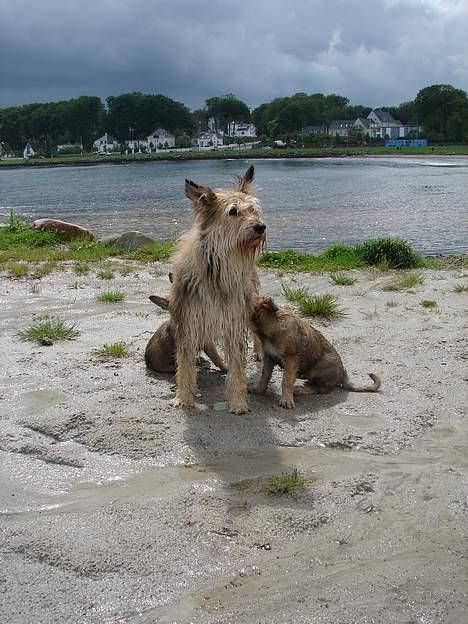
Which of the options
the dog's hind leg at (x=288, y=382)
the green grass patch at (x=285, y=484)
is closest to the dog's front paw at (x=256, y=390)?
the dog's hind leg at (x=288, y=382)

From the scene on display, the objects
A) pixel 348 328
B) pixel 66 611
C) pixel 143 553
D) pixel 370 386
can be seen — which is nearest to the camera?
pixel 66 611

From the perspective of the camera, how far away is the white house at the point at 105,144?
177 m

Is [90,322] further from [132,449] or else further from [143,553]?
[143,553]

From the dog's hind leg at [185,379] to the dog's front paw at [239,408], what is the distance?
15.8 inches

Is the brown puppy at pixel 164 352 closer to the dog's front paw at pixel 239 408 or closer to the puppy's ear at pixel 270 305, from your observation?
the puppy's ear at pixel 270 305

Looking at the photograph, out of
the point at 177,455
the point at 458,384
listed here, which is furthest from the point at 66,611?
the point at 458,384

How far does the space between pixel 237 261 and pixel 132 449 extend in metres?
1.93

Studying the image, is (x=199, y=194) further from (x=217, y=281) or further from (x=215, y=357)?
(x=215, y=357)

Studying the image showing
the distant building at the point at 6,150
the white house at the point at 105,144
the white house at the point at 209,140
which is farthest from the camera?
the white house at the point at 105,144

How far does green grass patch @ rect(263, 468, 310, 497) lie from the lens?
4.54m

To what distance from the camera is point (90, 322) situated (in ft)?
29.2

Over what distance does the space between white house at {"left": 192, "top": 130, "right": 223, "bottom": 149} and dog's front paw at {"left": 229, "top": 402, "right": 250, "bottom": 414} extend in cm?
16416

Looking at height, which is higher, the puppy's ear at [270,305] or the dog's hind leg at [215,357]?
the puppy's ear at [270,305]

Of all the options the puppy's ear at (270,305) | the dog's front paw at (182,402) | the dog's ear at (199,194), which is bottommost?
the dog's front paw at (182,402)
